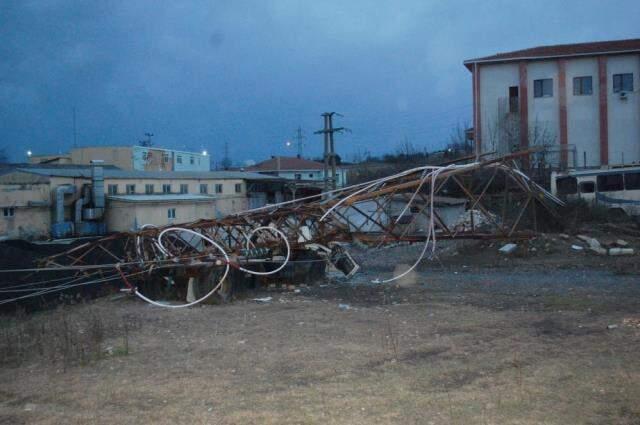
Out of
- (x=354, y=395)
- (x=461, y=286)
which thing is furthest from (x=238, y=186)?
(x=354, y=395)

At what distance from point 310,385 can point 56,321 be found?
622cm

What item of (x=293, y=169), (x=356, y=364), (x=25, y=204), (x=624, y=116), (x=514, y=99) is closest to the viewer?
(x=356, y=364)

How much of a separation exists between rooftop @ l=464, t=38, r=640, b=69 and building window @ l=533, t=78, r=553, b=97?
1565 millimetres

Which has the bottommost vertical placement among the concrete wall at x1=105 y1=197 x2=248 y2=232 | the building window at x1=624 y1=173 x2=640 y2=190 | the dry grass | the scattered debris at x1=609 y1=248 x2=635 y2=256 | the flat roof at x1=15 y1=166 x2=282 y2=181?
the dry grass

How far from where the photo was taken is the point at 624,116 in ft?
129

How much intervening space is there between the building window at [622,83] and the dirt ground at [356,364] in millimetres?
30678

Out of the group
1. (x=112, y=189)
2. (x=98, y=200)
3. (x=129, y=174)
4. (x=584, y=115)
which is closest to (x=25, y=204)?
(x=98, y=200)

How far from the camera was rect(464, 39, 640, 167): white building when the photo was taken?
129 ft

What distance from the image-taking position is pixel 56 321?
1094cm

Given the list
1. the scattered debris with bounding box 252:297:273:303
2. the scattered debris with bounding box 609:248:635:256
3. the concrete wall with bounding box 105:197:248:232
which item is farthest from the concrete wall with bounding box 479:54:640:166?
the scattered debris with bounding box 252:297:273:303

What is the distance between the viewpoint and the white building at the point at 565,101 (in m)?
39.3

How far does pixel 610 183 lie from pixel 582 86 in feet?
53.8

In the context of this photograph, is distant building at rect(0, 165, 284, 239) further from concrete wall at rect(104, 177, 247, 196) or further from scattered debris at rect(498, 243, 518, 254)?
scattered debris at rect(498, 243, 518, 254)

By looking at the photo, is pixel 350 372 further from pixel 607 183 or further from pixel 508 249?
pixel 607 183
